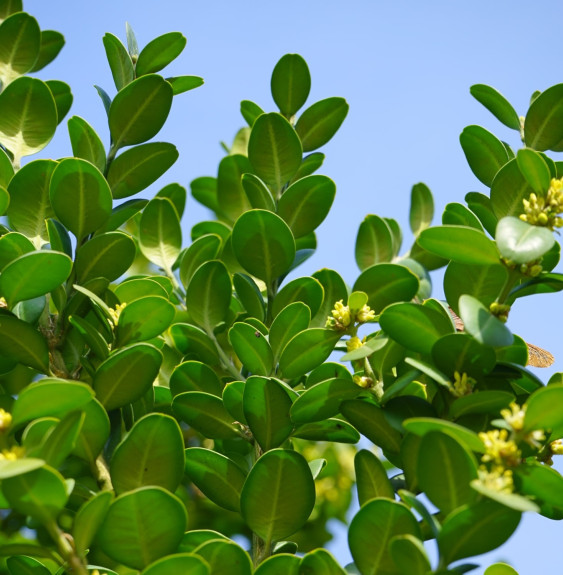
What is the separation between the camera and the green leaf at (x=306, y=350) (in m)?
1.23

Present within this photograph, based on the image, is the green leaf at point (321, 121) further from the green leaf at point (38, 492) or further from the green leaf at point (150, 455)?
the green leaf at point (38, 492)

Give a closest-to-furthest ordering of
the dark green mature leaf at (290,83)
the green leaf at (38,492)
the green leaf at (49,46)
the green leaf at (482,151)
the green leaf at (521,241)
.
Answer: the green leaf at (38,492) < the green leaf at (521,241) < the green leaf at (482,151) < the dark green mature leaf at (290,83) < the green leaf at (49,46)

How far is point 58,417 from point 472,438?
50 cm

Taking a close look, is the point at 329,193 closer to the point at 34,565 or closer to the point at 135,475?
the point at 135,475

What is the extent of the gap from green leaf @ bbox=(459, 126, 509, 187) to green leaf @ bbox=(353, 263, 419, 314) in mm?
235

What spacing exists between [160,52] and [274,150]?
314 millimetres

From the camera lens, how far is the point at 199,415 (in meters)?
1.28

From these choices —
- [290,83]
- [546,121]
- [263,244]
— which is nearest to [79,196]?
[263,244]

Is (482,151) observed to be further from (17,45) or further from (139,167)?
(17,45)

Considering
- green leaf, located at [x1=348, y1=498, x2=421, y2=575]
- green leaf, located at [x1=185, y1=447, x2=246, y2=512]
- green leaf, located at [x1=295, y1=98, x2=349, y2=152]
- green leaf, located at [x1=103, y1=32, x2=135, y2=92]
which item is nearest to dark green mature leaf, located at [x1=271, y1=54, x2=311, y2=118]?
green leaf, located at [x1=295, y1=98, x2=349, y2=152]

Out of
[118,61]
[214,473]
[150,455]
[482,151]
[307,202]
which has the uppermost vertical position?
[118,61]

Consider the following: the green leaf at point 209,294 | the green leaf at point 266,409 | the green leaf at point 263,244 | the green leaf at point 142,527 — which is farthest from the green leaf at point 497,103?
the green leaf at point 142,527

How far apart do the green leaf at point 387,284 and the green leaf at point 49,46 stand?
97 cm

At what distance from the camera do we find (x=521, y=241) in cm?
99
